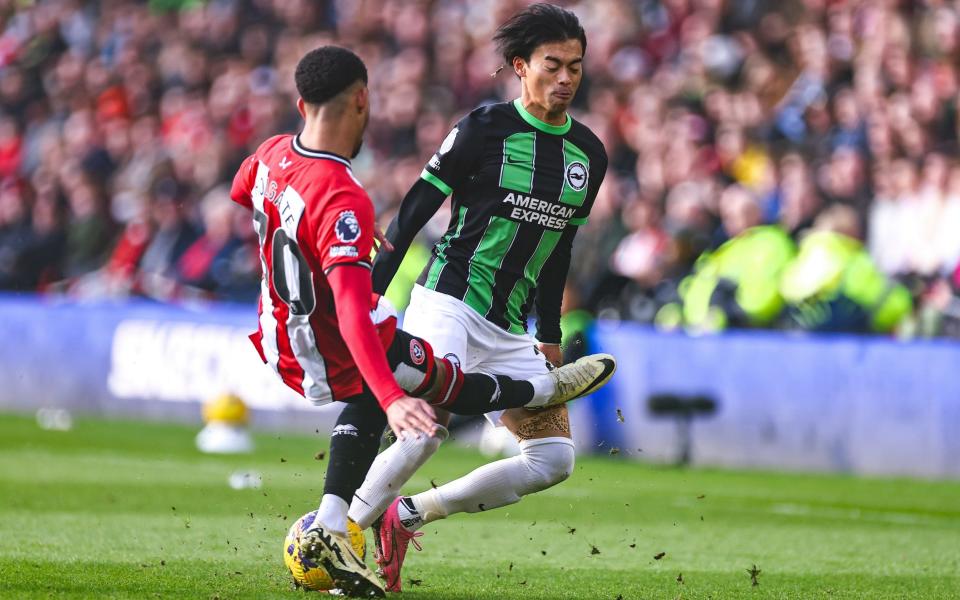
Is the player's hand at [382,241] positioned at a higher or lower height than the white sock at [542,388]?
higher

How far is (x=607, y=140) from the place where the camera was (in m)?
15.8

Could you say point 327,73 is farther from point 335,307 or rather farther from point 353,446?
point 353,446

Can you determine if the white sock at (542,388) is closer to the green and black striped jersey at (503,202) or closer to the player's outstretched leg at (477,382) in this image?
the player's outstretched leg at (477,382)

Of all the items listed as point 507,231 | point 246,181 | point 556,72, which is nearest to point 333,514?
point 246,181

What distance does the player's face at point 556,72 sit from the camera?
6.14m

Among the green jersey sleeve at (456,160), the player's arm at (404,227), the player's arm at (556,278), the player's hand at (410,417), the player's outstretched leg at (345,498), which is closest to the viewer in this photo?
the player's hand at (410,417)

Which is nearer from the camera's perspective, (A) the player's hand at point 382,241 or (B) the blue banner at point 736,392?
(A) the player's hand at point 382,241

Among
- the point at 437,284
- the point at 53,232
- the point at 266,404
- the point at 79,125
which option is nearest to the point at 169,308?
the point at 266,404

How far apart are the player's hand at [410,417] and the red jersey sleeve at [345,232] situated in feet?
1.62

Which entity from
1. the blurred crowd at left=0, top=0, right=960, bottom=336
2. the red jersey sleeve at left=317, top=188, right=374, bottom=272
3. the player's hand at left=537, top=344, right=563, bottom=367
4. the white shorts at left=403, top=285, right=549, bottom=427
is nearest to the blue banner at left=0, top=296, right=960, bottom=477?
the blurred crowd at left=0, top=0, right=960, bottom=336

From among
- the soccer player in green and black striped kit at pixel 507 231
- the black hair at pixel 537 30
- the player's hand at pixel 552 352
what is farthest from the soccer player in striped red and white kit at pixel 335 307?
the black hair at pixel 537 30

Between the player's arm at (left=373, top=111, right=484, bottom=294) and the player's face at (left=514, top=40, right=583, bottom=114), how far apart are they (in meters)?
0.27

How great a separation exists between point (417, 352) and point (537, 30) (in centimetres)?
147

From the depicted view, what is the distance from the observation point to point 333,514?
218 inches
